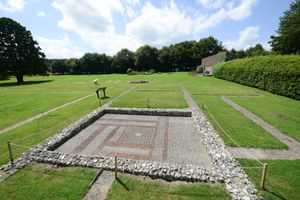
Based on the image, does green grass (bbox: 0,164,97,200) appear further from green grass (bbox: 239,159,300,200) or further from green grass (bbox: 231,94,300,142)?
green grass (bbox: 231,94,300,142)

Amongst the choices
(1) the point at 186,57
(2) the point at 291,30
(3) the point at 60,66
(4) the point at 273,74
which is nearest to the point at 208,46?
(1) the point at 186,57

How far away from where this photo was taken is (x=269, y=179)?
19.1ft

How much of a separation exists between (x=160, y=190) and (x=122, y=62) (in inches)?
3019

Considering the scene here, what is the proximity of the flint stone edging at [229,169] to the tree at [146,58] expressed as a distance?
69.5 metres

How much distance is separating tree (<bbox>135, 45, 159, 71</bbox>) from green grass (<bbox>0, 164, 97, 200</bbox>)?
72.1 metres

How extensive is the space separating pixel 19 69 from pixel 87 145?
137 feet

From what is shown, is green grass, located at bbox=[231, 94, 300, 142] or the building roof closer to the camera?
green grass, located at bbox=[231, 94, 300, 142]

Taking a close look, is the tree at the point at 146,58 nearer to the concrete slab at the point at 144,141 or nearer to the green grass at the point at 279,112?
the green grass at the point at 279,112

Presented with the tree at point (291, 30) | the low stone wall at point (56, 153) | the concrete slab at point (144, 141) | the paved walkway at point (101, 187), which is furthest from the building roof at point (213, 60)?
the paved walkway at point (101, 187)

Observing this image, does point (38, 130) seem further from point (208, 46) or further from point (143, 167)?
point (208, 46)

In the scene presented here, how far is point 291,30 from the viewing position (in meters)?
34.0

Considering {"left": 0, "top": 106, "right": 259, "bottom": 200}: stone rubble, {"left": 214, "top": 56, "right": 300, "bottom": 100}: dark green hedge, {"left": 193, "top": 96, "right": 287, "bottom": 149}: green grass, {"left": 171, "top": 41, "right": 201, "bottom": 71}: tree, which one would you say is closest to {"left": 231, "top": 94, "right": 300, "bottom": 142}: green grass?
{"left": 193, "top": 96, "right": 287, "bottom": 149}: green grass

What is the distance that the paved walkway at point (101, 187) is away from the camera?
17.2 feet

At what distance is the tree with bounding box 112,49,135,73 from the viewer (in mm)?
78625
